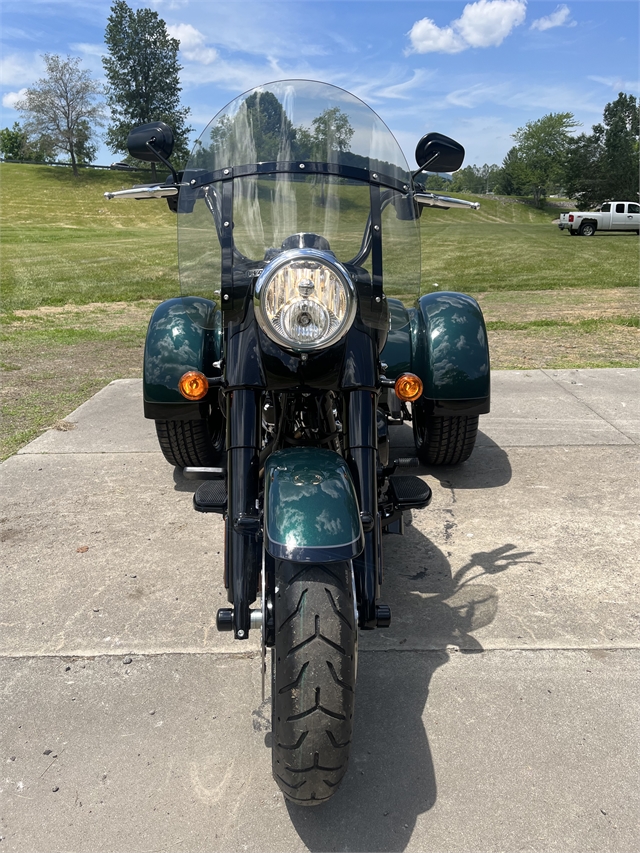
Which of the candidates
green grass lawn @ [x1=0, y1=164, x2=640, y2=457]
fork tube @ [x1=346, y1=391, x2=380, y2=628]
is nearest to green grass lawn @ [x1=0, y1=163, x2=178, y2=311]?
green grass lawn @ [x1=0, y1=164, x2=640, y2=457]

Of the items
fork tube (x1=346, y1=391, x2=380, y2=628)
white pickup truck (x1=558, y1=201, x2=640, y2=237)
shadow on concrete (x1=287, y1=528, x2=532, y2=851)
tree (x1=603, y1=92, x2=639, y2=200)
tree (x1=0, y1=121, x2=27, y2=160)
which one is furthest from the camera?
tree (x1=0, y1=121, x2=27, y2=160)

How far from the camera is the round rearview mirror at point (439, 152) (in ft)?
8.84

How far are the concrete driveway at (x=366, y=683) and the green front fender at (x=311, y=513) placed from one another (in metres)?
0.80

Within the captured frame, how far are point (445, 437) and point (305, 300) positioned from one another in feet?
8.16

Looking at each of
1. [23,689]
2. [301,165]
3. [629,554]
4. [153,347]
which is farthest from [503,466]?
[23,689]

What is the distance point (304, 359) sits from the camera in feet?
7.63

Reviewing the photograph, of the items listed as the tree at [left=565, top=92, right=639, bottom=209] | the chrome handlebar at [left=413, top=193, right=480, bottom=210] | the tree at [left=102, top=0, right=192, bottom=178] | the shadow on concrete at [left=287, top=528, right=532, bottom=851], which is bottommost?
the shadow on concrete at [left=287, top=528, right=532, bottom=851]

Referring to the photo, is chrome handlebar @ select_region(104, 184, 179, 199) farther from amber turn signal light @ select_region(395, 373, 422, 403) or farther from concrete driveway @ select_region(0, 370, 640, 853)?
concrete driveway @ select_region(0, 370, 640, 853)

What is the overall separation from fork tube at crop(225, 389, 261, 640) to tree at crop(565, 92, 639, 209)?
189ft

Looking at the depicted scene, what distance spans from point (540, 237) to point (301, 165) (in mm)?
30596

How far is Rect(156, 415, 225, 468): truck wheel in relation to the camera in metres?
4.35

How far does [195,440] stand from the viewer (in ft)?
14.4

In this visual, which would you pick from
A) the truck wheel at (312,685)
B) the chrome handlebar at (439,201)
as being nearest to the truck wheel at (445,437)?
the chrome handlebar at (439,201)

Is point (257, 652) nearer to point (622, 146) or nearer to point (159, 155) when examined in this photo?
point (159, 155)
